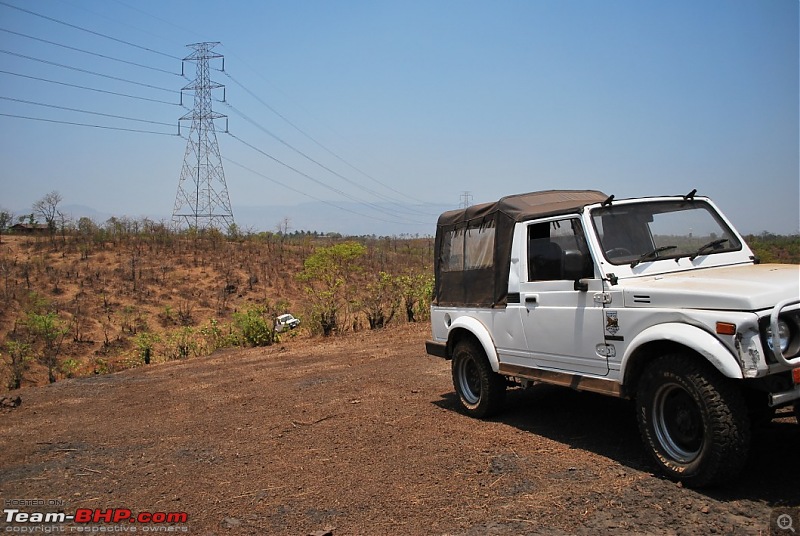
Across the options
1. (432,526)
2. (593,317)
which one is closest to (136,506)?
(432,526)

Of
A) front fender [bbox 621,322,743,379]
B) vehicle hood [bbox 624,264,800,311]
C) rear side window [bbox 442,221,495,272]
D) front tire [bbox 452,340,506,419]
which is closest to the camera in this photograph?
front fender [bbox 621,322,743,379]

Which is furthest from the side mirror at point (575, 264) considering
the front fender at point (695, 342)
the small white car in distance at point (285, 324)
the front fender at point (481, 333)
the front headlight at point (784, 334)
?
the small white car in distance at point (285, 324)

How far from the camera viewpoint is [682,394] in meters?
4.67

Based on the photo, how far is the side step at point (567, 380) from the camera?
17.3 feet

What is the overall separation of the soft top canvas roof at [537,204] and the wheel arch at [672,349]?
165cm

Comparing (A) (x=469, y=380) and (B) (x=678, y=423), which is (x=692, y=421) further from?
(A) (x=469, y=380)

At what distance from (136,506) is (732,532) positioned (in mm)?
4432

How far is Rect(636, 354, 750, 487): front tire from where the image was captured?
4.24 m

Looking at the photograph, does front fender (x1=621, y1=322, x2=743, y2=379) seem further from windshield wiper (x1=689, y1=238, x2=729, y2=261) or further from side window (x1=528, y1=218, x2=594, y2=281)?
windshield wiper (x1=689, y1=238, x2=729, y2=261)

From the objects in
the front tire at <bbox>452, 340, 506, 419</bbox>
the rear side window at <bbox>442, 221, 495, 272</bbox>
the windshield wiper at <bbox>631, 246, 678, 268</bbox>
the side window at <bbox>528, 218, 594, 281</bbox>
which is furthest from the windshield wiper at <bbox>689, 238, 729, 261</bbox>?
the front tire at <bbox>452, 340, 506, 419</bbox>

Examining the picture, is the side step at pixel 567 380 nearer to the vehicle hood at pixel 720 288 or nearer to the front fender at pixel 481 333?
the front fender at pixel 481 333

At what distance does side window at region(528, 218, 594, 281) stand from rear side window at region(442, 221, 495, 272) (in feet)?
2.23

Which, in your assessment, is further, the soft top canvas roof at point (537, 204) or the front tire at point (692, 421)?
the soft top canvas roof at point (537, 204)

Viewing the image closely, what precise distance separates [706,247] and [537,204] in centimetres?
170
